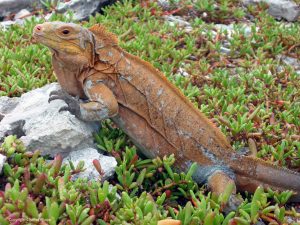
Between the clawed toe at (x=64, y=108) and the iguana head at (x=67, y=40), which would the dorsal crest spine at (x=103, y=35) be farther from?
the clawed toe at (x=64, y=108)

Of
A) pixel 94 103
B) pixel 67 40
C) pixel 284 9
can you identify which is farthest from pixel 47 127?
pixel 284 9

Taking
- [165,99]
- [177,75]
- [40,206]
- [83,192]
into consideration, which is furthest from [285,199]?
[177,75]

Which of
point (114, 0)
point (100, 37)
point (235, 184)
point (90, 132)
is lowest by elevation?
point (114, 0)

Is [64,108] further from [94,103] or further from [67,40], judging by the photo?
[67,40]

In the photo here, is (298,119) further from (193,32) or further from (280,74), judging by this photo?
(193,32)

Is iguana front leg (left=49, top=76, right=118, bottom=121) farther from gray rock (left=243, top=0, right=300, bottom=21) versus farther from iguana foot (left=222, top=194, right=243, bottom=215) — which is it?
gray rock (left=243, top=0, right=300, bottom=21)

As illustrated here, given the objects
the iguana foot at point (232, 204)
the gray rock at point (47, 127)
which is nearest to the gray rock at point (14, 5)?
the gray rock at point (47, 127)
